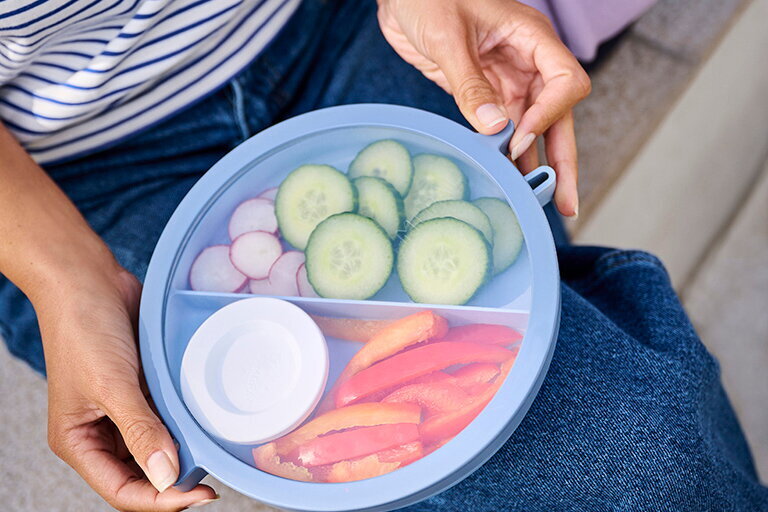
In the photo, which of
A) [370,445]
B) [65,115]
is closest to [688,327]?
[370,445]

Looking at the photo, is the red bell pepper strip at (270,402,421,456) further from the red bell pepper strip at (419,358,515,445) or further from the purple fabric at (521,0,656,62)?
the purple fabric at (521,0,656,62)

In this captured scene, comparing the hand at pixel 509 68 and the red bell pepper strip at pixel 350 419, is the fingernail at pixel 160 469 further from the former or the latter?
the hand at pixel 509 68

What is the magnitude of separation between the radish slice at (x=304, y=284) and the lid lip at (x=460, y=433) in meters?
0.13

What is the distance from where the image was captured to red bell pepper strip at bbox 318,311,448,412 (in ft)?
2.02

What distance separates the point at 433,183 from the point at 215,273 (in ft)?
0.80

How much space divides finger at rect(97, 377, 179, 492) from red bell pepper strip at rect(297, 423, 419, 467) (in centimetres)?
11

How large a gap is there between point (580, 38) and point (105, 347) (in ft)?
2.58

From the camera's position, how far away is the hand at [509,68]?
0.69m

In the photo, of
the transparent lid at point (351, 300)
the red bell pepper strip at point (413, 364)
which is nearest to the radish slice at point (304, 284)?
the transparent lid at point (351, 300)

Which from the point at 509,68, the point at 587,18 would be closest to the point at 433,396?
the point at 509,68

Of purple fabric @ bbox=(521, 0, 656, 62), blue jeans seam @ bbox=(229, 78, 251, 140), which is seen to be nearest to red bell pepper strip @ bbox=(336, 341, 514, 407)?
blue jeans seam @ bbox=(229, 78, 251, 140)

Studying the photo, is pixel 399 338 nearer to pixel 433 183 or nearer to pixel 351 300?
pixel 351 300

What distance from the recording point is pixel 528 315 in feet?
1.95

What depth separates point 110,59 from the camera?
0.73 meters
